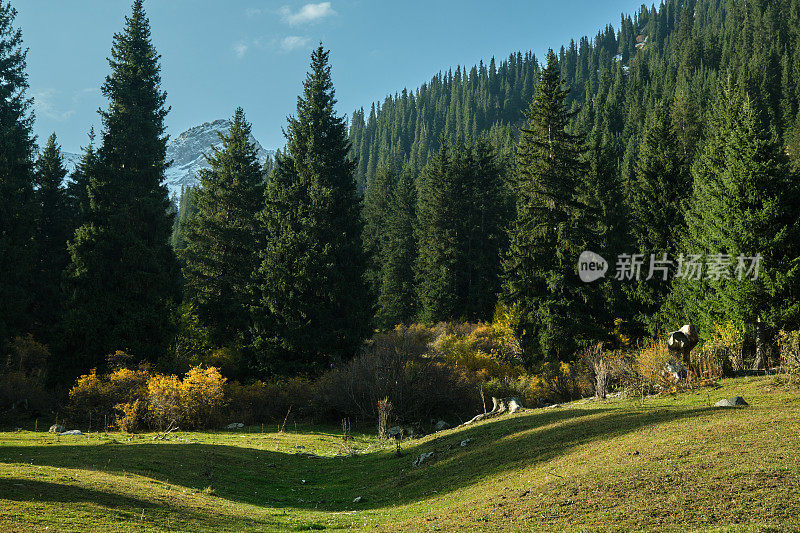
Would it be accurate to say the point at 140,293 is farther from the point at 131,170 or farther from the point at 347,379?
the point at 347,379

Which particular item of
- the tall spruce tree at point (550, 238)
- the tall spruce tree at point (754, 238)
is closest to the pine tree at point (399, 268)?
the tall spruce tree at point (550, 238)

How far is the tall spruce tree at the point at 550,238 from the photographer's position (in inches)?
1179

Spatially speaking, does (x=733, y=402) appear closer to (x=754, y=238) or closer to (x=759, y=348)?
(x=759, y=348)

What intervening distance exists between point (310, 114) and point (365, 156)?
136 meters

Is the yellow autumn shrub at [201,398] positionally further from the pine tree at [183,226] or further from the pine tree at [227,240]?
the pine tree at [183,226]

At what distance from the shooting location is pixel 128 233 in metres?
26.1

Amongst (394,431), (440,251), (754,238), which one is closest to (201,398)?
(394,431)

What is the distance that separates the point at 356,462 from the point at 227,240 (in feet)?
72.1

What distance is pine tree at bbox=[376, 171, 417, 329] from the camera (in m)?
47.8

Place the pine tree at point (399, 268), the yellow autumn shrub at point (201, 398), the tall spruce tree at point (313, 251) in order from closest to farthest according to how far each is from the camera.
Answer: the yellow autumn shrub at point (201, 398), the tall spruce tree at point (313, 251), the pine tree at point (399, 268)

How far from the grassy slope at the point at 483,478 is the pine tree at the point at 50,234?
1923 centimetres

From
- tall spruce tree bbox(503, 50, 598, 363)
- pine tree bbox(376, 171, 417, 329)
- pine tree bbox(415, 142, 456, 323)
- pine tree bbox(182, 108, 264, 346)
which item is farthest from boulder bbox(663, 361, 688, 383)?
pine tree bbox(376, 171, 417, 329)

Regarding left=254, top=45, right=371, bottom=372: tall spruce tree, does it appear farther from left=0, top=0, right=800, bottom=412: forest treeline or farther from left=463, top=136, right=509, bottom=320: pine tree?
left=463, top=136, right=509, bottom=320: pine tree

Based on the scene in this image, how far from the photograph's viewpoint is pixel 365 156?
540 ft
